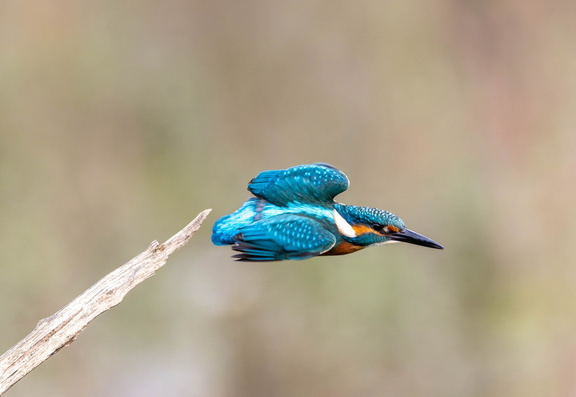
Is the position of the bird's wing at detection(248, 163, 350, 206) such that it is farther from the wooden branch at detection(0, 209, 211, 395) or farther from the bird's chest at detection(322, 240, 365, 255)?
the wooden branch at detection(0, 209, 211, 395)

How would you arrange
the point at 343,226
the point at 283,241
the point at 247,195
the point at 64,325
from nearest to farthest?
the point at 64,325 < the point at 283,241 < the point at 343,226 < the point at 247,195

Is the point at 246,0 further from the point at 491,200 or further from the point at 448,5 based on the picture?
the point at 491,200

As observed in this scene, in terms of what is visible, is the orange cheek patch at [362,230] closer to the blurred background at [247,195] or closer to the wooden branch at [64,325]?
the wooden branch at [64,325]

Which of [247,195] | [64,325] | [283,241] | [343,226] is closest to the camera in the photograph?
[64,325]

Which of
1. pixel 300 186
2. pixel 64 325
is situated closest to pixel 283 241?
pixel 300 186

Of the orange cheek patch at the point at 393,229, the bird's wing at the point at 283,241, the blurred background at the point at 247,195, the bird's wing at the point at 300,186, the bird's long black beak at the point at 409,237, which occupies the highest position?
the blurred background at the point at 247,195

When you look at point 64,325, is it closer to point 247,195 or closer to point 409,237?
point 409,237

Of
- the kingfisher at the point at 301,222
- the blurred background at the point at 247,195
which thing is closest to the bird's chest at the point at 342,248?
the kingfisher at the point at 301,222
